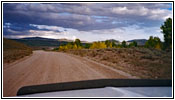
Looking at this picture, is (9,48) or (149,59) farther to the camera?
(149,59)

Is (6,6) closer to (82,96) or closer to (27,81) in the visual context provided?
(27,81)

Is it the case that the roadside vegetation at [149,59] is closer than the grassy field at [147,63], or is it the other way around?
the roadside vegetation at [149,59]

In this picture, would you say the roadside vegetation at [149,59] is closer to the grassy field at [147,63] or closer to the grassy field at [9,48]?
the grassy field at [147,63]

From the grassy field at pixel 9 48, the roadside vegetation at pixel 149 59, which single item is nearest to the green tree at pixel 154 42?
the roadside vegetation at pixel 149 59

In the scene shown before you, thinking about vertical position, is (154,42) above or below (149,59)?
above

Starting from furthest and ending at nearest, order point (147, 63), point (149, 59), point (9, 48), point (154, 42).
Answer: point (149, 59), point (147, 63), point (154, 42), point (9, 48)

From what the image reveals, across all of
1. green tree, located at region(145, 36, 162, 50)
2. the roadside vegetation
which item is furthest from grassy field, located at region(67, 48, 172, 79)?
green tree, located at region(145, 36, 162, 50)

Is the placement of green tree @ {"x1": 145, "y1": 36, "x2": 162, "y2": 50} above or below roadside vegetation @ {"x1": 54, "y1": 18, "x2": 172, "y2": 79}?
above

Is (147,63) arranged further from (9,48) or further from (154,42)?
(9,48)

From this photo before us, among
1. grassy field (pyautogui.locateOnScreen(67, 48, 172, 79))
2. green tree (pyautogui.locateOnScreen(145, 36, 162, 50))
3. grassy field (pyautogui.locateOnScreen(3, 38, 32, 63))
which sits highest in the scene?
green tree (pyautogui.locateOnScreen(145, 36, 162, 50))

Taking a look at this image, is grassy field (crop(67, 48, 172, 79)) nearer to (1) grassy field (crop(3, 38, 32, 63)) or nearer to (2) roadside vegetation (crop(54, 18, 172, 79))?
(2) roadside vegetation (crop(54, 18, 172, 79))

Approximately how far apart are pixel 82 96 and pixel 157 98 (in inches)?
38.5

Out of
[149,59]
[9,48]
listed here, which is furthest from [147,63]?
[9,48]

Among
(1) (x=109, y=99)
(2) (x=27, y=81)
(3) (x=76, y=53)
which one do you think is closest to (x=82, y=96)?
(1) (x=109, y=99)
